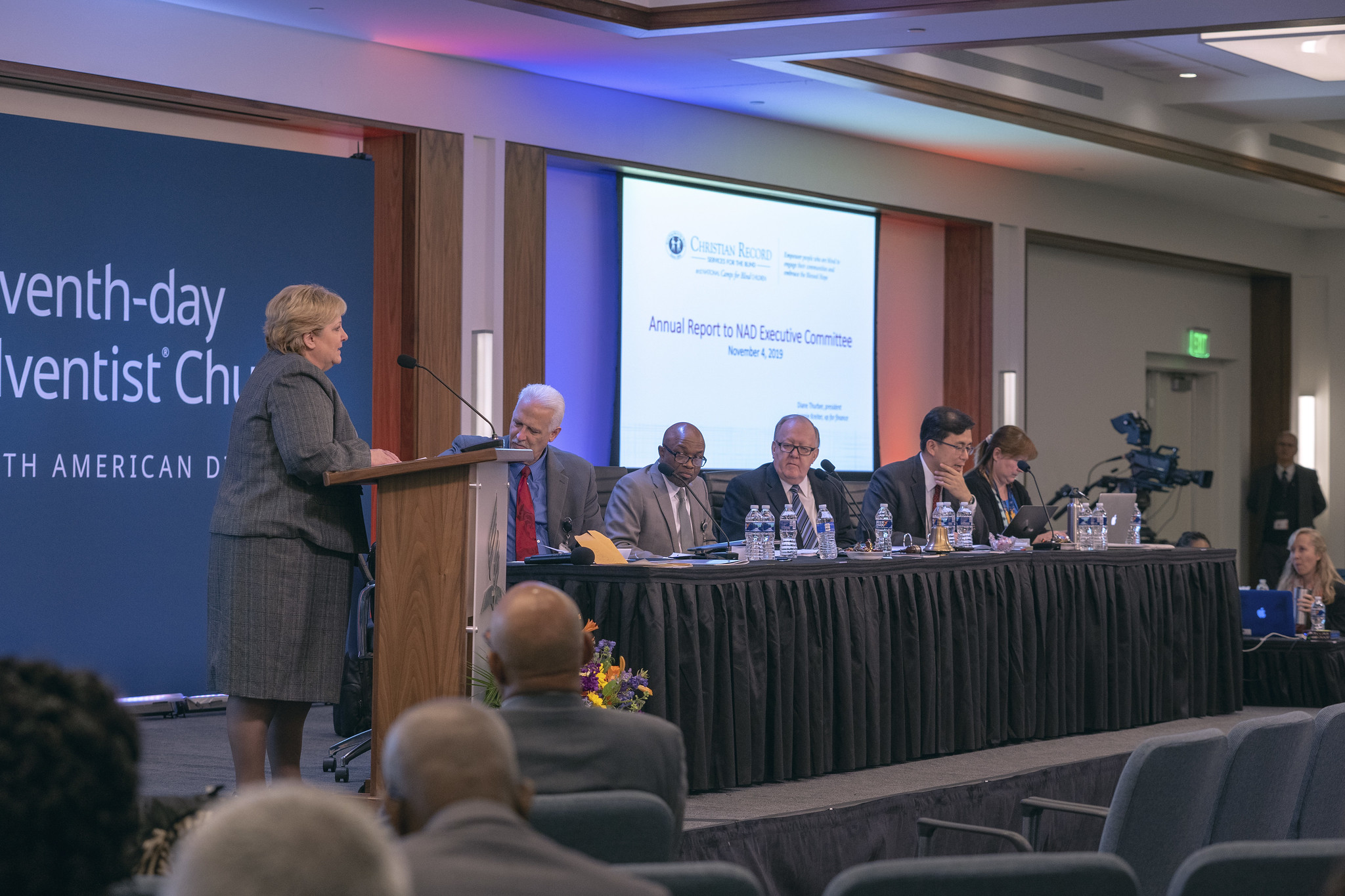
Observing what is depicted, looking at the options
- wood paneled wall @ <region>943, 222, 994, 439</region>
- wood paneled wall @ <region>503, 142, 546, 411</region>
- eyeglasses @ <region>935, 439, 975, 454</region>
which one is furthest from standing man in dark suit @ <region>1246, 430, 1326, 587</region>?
wood paneled wall @ <region>503, 142, 546, 411</region>

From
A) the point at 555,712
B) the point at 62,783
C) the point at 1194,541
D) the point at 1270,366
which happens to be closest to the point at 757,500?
the point at 1194,541

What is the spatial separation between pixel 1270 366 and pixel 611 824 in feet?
39.3

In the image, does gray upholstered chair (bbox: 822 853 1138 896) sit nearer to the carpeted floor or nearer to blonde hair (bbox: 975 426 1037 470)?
the carpeted floor

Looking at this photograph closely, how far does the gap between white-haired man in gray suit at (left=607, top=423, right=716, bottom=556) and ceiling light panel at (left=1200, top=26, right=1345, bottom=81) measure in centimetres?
400

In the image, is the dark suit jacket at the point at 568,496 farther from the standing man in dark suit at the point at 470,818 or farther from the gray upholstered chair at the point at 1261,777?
the standing man in dark suit at the point at 470,818

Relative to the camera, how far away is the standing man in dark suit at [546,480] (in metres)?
5.09

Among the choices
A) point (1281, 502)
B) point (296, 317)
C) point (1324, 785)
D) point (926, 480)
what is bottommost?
point (1324, 785)

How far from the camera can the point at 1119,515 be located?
6535mm

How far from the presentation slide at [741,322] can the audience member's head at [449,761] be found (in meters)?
6.58

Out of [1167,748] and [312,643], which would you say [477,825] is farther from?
[312,643]

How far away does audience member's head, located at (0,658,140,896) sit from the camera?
42.8 inches

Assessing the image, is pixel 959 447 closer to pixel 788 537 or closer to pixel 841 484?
pixel 841 484

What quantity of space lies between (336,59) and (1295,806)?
16.6 feet

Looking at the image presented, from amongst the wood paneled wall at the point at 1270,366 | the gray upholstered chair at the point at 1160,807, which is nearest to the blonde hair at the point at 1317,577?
the gray upholstered chair at the point at 1160,807
